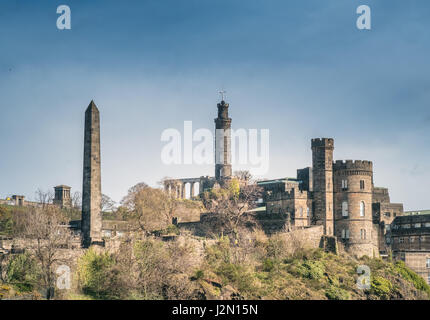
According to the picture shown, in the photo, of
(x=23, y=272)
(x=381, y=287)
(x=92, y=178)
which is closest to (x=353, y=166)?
(x=381, y=287)

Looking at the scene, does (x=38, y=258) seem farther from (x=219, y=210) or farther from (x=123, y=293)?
(x=219, y=210)

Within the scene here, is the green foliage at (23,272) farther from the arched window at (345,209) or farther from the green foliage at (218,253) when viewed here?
the arched window at (345,209)

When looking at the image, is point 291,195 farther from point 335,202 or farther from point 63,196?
point 63,196

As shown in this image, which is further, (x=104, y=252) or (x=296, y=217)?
(x=296, y=217)

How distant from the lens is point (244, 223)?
6581 cm

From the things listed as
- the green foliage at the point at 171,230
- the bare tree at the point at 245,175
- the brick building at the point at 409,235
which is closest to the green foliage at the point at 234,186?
the bare tree at the point at 245,175

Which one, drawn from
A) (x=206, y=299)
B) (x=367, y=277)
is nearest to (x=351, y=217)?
(x=367, y=277)

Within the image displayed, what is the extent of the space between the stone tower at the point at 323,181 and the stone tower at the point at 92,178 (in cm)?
2621

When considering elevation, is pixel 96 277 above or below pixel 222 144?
below

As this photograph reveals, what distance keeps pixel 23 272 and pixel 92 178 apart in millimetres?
9654

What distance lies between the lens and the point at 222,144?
9619 centimetres

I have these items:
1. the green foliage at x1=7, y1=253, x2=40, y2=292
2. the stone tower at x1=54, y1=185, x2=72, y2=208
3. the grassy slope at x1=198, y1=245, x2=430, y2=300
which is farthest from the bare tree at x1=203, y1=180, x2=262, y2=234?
the stone tower at x1=54, y1=185, x2=72, y2=208
